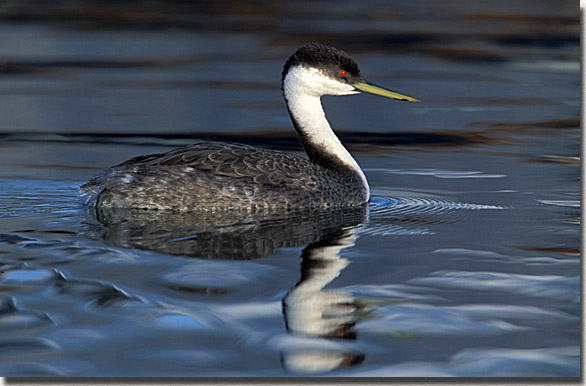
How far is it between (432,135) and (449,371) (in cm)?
743

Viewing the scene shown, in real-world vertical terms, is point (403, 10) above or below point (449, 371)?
above

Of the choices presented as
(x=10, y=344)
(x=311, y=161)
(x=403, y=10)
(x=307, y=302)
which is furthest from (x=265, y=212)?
(x=403, y=10)

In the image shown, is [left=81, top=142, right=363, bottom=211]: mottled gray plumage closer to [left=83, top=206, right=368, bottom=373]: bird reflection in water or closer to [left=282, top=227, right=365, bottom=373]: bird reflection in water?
[left=83, top=206, right=368, bottom=373]: bird reflection in water

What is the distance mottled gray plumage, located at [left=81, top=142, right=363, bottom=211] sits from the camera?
8625 mm

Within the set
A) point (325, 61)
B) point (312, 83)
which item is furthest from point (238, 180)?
point (325, 61)

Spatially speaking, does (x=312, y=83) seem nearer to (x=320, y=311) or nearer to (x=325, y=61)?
(x=325, y=61)

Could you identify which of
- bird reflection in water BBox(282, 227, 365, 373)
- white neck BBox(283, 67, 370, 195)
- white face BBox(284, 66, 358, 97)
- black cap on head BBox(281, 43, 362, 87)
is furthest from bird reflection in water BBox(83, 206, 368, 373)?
black cap on head BBox(281, 43, 362, 87)

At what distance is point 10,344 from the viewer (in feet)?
18.3

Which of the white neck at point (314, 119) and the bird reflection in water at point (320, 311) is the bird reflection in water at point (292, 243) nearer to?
the bird reflection in water at point (320, 311)

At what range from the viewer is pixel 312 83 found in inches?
367

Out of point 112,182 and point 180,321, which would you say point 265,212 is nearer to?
point 112,182

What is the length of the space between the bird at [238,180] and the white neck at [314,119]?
0.11ft

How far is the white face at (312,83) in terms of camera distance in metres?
9.29

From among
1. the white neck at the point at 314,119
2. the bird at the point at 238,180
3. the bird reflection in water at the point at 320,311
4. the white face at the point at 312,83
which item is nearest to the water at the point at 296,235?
the bird reflection in water at the point at 320,311
